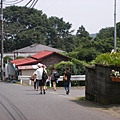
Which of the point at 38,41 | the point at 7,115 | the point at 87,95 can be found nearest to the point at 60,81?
the point at 87,95

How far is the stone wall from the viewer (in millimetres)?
14891

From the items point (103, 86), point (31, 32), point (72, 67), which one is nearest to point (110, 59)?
point (103, 86)

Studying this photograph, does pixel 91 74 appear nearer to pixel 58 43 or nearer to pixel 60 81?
pixel 60 81

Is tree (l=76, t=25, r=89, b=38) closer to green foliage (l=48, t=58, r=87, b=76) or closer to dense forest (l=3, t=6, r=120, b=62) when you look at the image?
dense forest (l=3, t=6, r=120, b=62)

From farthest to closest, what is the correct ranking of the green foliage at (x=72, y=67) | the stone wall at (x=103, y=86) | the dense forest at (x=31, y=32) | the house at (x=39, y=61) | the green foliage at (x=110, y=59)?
the dense forest at (x=31, y=32) < the house at (x=39, y=61) < the green foliage at (x=72, y=67) < the green foliage at (x=110, y=59) < the stone wall at (x=103, y=86)

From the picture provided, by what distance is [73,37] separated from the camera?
101562 millimetres

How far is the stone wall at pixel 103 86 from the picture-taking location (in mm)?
14891

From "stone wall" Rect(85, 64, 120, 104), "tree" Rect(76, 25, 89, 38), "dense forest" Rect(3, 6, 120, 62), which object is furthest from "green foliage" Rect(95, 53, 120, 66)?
"tree" Rect(76, 25, 89, 38)

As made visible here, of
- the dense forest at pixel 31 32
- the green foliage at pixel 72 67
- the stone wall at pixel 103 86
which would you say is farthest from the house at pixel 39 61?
the dense forest at pixel 31 32

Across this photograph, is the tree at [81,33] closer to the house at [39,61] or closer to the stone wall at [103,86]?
the house at [39,61]

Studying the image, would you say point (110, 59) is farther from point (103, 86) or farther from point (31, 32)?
point (31, 32)

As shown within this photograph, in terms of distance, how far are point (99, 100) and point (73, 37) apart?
281 feet

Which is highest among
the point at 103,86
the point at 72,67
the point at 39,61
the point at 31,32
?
the point at 31,32

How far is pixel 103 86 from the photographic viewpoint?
15.3 meters
